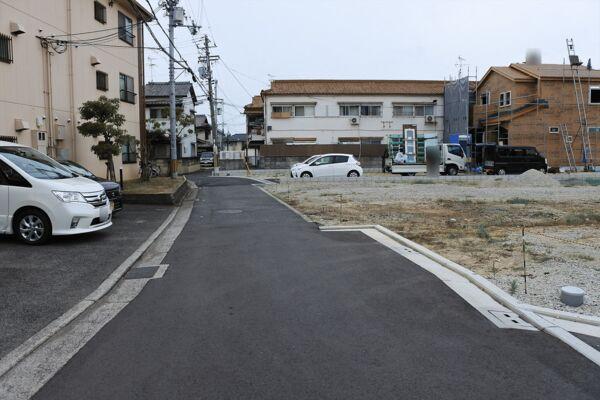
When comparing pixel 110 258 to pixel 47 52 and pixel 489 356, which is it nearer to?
pixel 489 356

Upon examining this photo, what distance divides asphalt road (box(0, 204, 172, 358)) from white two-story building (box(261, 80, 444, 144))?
108 ft

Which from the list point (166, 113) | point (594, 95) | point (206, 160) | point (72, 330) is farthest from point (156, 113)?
point (72, 330)

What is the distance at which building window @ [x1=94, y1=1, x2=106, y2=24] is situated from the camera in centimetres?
2012

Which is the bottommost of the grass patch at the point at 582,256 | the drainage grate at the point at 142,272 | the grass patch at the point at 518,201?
the drainage grate at the point at 142,272

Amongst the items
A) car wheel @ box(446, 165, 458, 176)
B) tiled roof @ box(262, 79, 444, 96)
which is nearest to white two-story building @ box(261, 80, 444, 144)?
tiled roof @ box(262, 79, 444, 96)

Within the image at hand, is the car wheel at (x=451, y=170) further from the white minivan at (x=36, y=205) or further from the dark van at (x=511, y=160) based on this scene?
the white minivan at (x=36, y=205)

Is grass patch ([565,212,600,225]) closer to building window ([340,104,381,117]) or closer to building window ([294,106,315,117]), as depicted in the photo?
building window ([340,104,381,117])

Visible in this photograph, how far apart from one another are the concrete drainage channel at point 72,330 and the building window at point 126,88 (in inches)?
664

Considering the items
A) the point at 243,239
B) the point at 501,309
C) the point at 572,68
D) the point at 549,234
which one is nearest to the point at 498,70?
the point at 572,68

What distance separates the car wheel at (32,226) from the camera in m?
8.51

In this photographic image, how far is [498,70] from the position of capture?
37.5 m

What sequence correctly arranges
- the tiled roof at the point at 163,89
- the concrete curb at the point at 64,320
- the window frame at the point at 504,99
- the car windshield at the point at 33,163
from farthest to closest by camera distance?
the tiled roof at the point at 163,89, the window frame at the point at 504,99, the car windshield at the point at 33,163, the concrete curb at the point at 64,320

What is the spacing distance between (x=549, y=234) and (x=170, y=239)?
7.26 meters

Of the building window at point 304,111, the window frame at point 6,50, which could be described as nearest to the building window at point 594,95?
the building window at point 304,111
